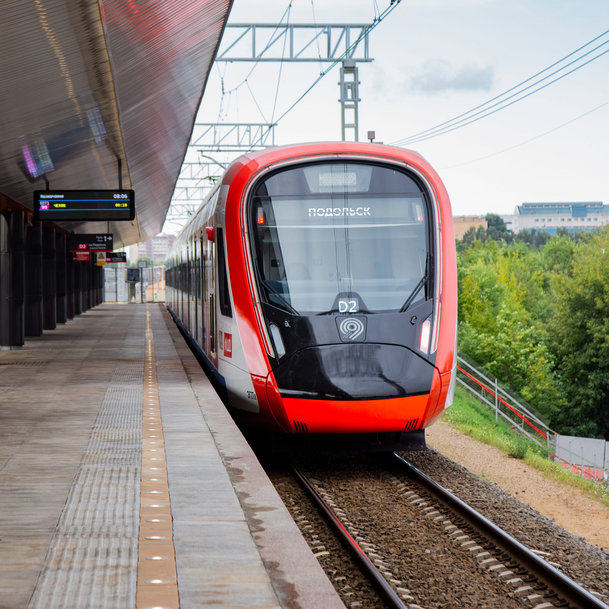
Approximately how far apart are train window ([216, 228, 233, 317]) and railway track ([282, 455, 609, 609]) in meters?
2.06

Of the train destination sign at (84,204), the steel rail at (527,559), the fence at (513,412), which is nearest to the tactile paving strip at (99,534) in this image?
the steel rail at (527,559)

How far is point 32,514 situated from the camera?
17.9ft

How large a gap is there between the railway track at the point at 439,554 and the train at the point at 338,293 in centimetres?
78

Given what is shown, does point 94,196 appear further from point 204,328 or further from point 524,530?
point 524,530

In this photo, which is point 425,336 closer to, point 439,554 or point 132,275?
point 439,554

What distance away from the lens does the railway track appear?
5.70 metres

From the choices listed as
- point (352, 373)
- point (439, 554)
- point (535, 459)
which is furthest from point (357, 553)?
point (535, 459)

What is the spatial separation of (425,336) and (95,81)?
6.02m

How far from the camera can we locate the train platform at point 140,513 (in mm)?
4043

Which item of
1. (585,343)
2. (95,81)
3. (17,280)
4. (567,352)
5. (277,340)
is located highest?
(95,81)

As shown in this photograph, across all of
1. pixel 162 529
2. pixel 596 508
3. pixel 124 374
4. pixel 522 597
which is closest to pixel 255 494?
pixel 162 529

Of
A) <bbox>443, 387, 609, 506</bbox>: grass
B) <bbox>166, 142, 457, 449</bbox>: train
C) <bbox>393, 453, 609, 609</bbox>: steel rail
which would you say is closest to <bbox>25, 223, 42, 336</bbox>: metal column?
<bbox>443, 387, 609, 506</bbox>: grass

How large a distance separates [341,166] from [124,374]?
623 cm

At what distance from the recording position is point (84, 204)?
1673cm
